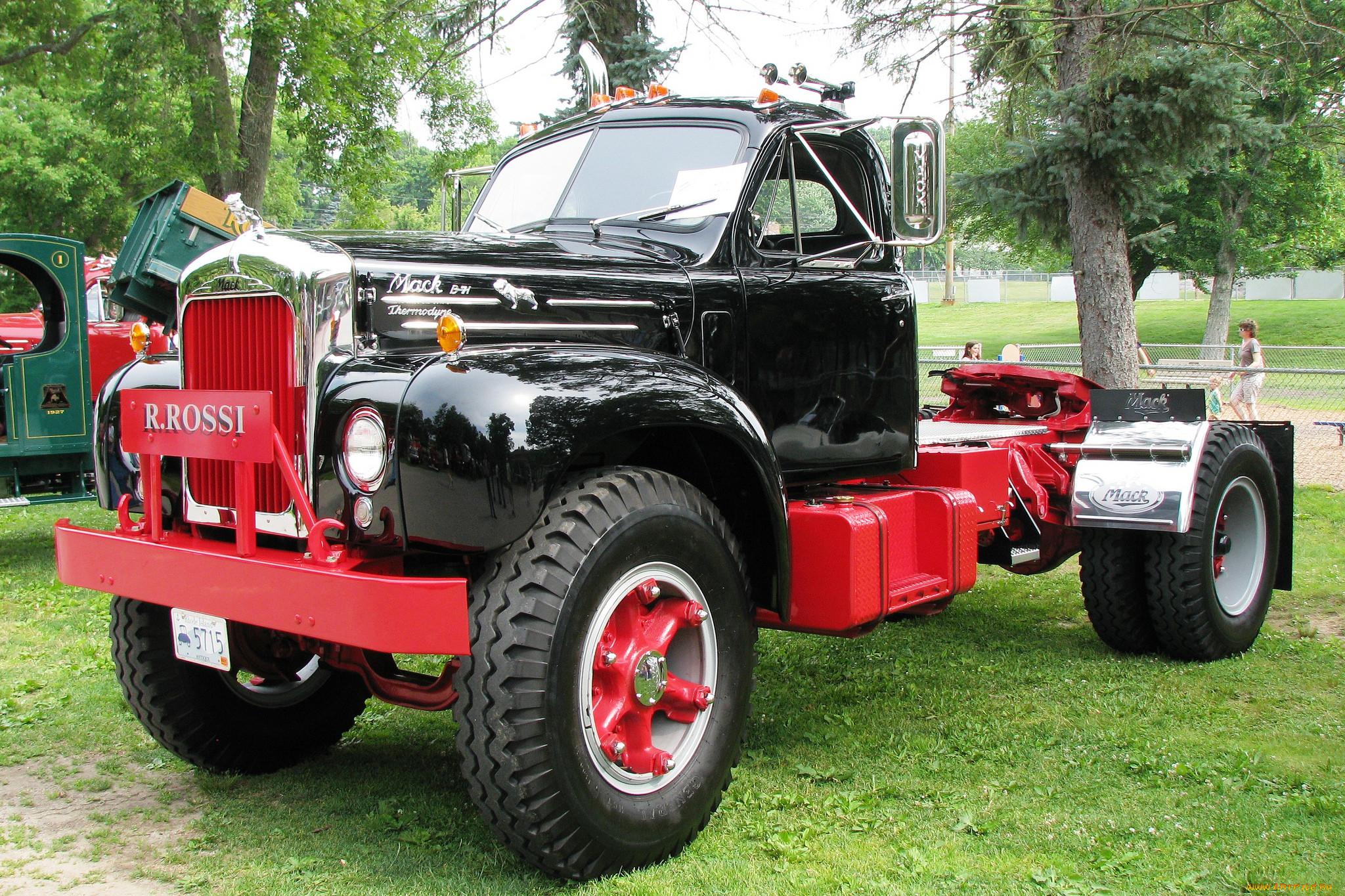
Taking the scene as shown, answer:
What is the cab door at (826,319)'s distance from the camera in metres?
4.35

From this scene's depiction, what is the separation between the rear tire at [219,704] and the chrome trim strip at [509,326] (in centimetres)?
147

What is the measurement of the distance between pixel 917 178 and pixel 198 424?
2603 mm

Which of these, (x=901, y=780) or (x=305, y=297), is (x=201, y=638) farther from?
(x=901, y=780)

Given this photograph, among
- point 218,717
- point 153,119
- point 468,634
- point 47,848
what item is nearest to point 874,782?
point 468,634

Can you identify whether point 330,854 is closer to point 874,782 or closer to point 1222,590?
point 874,782

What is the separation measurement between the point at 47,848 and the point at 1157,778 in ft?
12.0

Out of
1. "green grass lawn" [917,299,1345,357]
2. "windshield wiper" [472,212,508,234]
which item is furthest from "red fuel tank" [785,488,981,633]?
"green grass lawn" [917,299,1345,357]

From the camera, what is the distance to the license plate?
3.36 m

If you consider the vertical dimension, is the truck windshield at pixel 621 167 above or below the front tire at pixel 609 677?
above

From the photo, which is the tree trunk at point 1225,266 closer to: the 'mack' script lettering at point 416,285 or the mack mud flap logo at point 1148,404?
the mack mud flap logo at point 1148,404

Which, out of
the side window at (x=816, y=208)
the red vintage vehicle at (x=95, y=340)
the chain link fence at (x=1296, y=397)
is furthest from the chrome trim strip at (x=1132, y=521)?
the red vintage vehicle at (x=95, y=340)

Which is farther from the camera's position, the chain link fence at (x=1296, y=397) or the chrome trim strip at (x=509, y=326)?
the chain link fence at (x=1296, y=397)

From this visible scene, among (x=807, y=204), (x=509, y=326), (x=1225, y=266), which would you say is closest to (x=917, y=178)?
(x=807, y=204)

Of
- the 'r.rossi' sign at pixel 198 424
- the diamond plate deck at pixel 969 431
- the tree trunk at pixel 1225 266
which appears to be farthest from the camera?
the tree trunk at pixel 1225 266
